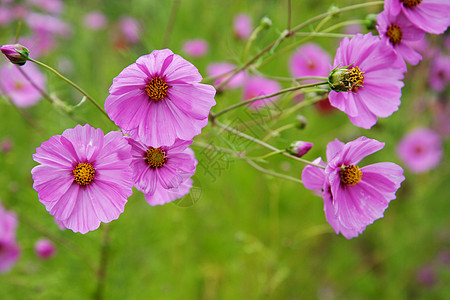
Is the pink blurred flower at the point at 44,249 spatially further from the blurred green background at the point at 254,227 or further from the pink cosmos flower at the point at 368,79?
the pink cosmos flower at the point at 368,79

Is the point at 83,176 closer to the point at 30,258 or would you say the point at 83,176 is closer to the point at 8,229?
the point at 8,229

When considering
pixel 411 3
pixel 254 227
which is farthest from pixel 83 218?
pixel 254 227

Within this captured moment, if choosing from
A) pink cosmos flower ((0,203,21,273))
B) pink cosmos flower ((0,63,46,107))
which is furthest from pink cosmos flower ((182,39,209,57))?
pink cosmos flower ((0,203,21,273))

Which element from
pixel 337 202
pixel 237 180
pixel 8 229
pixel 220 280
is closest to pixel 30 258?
pixel 8 229

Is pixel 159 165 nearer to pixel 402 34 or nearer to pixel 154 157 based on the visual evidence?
pixel 154 157

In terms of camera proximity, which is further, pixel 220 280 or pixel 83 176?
pixel 220 280

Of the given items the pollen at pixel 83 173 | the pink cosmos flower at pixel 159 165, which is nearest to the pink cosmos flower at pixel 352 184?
the pink cosmos flower at pixel 159 165
